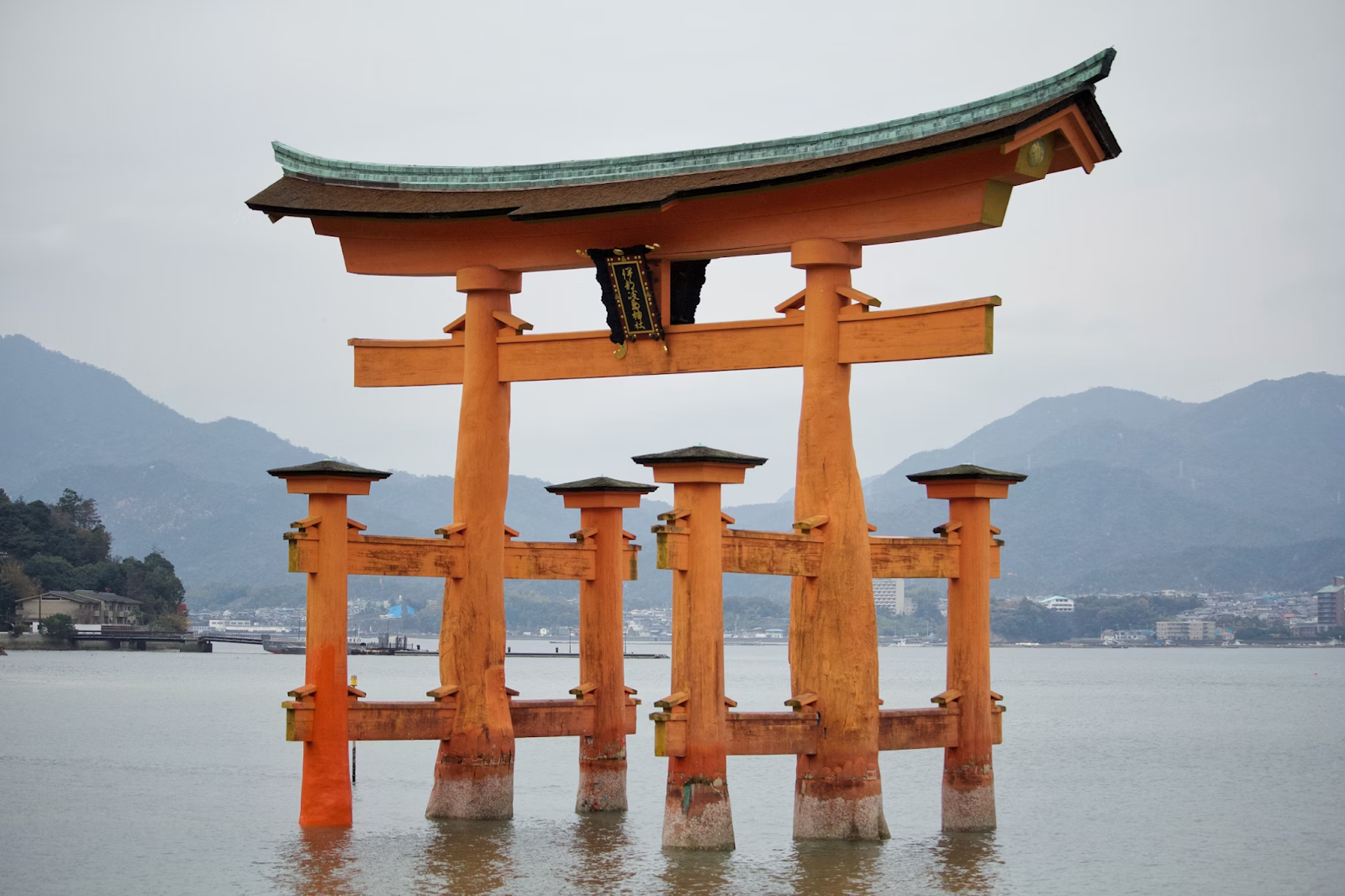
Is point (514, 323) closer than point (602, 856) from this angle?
No

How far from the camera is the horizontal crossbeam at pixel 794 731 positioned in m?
16.8

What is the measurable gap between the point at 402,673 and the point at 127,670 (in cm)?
2053

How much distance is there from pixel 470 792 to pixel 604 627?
2638mm

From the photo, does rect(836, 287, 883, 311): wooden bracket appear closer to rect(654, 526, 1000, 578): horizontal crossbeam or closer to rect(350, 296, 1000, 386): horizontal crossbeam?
rect(350, 296, 1000, 386): horizontal crossbeam

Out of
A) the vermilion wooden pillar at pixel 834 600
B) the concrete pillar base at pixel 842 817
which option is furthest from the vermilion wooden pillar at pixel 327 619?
the concrete pillar base at pixel 842 817

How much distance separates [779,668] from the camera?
124 m

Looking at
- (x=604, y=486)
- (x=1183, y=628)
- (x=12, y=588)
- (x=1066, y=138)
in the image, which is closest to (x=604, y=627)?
(x=604, y=486)

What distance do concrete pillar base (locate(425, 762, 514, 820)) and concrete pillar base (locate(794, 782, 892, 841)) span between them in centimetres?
385

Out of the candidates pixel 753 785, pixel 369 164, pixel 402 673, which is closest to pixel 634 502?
pixel 369 164

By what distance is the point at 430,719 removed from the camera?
19188 millimetres

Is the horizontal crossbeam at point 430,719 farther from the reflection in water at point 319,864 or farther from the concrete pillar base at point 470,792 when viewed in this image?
the reflection in water at point 319,864

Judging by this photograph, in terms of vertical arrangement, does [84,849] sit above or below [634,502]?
below

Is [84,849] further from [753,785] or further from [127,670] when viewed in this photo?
[127,670]

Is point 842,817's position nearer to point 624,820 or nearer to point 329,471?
point 624,820
